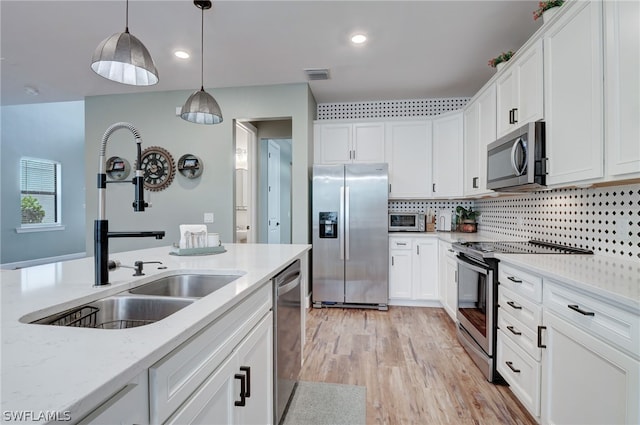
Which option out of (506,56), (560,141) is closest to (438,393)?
(560,141)

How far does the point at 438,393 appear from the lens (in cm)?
199

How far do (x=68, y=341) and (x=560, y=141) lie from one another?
2.47m

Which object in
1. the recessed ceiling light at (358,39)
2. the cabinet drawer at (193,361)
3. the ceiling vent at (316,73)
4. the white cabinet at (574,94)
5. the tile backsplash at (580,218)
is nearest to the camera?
the cabinet drawer at (193,361)

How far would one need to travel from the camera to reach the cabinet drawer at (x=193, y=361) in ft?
2.19

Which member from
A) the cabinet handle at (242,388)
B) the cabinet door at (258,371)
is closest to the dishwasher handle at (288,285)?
the cabinet door at (258,371)

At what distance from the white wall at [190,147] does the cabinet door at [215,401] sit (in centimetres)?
268

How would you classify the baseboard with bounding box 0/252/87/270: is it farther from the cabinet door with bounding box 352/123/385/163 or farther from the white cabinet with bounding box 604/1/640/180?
the white cabinet with bounding box 604/1/640/180

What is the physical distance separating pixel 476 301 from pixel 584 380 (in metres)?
1.14

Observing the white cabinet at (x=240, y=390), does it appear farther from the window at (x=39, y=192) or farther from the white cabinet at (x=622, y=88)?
the window at (x=39, y=192)

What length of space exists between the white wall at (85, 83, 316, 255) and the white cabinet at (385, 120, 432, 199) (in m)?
1.11

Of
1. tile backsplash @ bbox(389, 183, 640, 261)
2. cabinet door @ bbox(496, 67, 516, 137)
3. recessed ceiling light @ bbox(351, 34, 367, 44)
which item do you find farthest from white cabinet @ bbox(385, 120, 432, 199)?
recessed ceiling light @ bbox(351, 34, 367, 44)

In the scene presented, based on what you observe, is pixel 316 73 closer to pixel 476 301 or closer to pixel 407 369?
pixel 476 301

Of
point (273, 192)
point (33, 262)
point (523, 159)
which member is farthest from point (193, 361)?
point (33, 262)

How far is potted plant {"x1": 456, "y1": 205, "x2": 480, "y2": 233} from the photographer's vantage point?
12.6 ft
